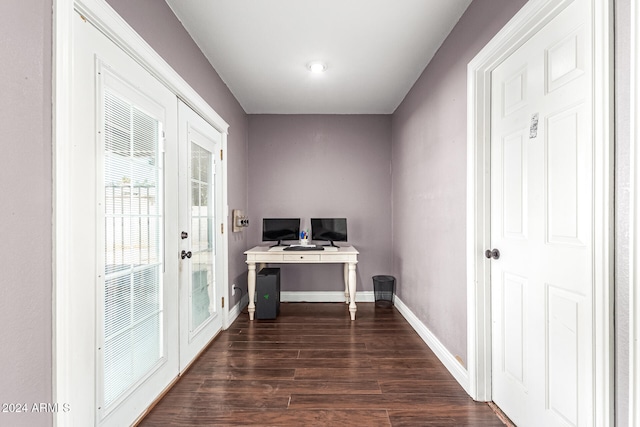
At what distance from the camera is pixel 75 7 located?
1.24m

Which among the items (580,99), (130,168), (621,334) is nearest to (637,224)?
(621,334)

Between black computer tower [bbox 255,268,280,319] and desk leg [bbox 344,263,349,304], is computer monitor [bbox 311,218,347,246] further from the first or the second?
black computer tower [bbox 255,268,280,319]

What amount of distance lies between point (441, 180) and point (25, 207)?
2.42 m

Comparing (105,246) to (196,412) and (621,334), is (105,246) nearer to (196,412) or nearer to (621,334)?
(196,412)

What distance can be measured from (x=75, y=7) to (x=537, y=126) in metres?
2.06

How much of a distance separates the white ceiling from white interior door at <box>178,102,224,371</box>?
0.61 meters

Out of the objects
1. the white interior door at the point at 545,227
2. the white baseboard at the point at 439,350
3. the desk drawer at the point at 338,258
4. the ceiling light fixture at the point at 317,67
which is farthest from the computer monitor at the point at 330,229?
the white interior door at the point at 545,227

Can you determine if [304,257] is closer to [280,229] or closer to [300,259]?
[300,259]

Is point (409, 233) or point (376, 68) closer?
point (376, 68)

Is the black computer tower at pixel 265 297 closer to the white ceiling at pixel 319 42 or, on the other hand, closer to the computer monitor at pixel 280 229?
the computer monitor at pixel 280 229

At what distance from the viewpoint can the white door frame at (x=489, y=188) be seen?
3.47 feet

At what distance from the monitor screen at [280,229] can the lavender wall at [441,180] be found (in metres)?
1.34

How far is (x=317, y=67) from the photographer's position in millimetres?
2814

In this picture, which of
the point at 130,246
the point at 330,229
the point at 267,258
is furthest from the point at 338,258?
the point at 130,246
